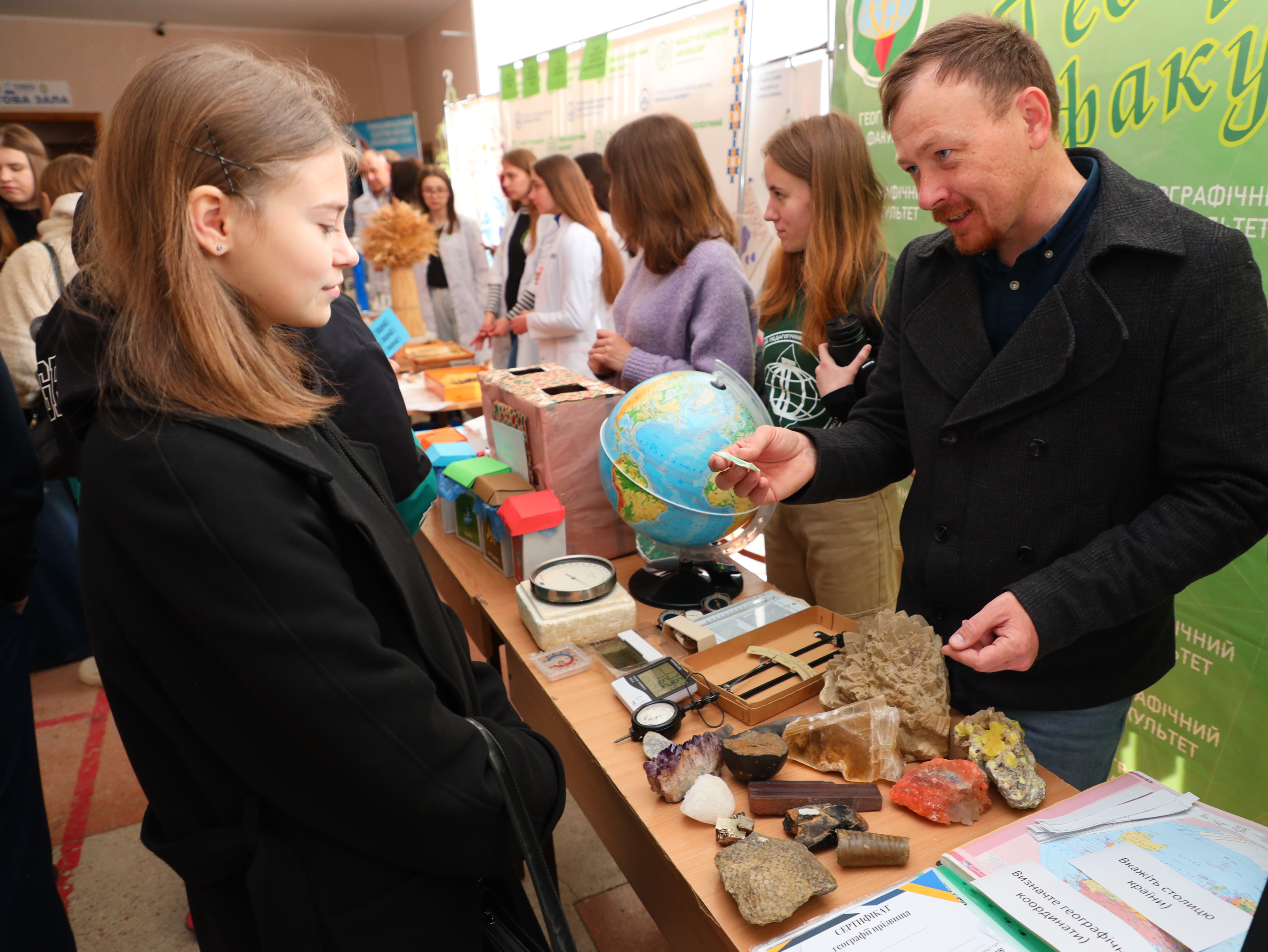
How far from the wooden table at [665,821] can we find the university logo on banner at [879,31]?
82.4 inches

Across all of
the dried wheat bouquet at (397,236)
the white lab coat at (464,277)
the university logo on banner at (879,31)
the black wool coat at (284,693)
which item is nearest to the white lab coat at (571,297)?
the dried wheat bouquet at (397,236)

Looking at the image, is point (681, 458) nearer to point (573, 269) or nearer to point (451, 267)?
point (573, 269)

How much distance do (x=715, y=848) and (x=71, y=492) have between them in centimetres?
339

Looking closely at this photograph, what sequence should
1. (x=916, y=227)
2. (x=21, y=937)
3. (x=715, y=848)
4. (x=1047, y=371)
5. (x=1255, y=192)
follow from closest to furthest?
(x=715, y=848) → (x=1047, y=371) → (x=21, y=937) → (x=1255, y=192) → (x=916, y=227)

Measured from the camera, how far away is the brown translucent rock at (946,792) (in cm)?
114

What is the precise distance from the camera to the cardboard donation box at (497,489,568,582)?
6.19ft

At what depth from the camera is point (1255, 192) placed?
1.87m

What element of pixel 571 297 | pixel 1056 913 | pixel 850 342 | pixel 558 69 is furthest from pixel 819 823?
pixel 558 69

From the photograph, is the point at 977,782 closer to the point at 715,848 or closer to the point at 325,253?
the point at 715,848

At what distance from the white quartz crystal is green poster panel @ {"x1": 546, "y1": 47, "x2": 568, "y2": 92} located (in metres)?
5.62

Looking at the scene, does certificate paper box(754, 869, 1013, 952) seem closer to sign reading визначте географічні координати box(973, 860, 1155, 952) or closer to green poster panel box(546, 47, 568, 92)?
sign reading визначте географічні координати box(973, 860, 1155, 952)

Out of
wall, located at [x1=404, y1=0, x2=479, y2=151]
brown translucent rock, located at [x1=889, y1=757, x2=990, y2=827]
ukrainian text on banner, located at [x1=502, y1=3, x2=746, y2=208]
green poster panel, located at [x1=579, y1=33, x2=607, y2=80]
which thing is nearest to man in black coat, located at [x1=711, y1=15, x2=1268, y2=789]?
brown translucent rock, located at [x1=889, y1=757, x2=990, y2=827]

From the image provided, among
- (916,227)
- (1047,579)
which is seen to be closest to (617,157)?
(916,227)

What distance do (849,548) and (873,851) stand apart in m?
1.25
